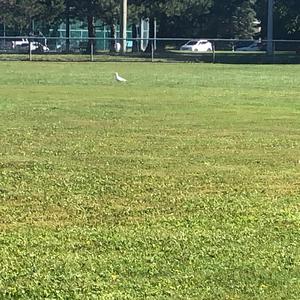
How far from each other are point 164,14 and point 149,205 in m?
72.6

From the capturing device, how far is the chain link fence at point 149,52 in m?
57.8

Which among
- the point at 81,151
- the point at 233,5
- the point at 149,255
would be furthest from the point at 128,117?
the point at 233,5

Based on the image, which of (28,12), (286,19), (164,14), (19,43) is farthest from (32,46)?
(286,19)

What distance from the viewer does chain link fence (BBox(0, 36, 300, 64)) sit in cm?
5784

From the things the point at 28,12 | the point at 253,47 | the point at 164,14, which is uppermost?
the point at 28,12

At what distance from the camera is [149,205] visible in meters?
8.87

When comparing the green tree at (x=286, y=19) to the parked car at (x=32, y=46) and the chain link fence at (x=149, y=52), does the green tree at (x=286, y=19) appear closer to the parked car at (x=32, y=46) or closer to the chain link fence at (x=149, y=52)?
the chain link fence at (x=149, y=52)

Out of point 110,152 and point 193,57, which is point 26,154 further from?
point 193,57

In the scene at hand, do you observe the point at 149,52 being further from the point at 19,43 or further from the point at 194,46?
the point at 19,43

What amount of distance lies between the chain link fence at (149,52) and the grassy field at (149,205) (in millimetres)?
38369

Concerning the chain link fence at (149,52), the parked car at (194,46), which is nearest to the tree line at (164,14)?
the chain link fence at (149,52)

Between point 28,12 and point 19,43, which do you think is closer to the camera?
point 28,12

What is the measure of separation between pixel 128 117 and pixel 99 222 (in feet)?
33.9

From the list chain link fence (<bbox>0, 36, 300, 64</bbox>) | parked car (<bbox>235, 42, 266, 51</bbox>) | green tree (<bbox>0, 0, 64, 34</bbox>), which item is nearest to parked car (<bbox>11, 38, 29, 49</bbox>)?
chain link fence (<bbox>0, 36, 300, 64</bbox>)
